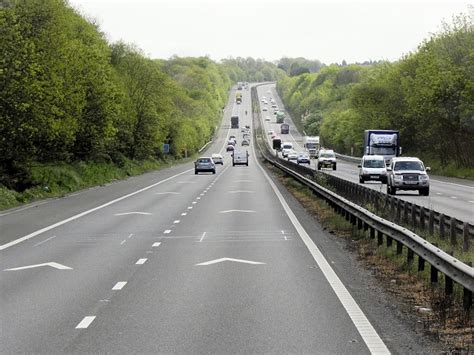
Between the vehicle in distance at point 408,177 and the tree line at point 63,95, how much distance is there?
52.4 ft

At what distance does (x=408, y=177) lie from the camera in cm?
4059

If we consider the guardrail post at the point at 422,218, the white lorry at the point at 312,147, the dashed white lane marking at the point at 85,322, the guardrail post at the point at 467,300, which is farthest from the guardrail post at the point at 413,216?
the white lorry at the point at 312,147

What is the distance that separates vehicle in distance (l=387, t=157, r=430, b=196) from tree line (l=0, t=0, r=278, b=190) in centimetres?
1598

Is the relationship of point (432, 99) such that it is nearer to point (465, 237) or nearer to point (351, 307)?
point (465, 237)

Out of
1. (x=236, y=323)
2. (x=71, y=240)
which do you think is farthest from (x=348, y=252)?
(x=236, y=323)

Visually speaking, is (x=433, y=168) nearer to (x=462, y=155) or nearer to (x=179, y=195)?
(x=462, y=155)

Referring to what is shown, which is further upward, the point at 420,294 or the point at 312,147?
the point at 420,294

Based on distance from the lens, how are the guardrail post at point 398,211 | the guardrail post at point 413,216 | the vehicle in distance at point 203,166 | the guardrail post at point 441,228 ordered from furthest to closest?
the vehicle in distance at point 203,166
the guardrail post at point 398,211
the guardrail post at point 413,216
the guardrail post at point 441,228

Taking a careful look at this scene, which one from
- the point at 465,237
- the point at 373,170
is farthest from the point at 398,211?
the point at 373,170

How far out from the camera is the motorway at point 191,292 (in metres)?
8.91

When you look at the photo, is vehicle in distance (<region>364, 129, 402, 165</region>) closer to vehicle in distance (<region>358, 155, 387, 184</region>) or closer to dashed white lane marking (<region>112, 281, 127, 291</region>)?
vehicle in distance (<region>358, 155, 387, 184</region>)

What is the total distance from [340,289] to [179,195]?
92.7 feet

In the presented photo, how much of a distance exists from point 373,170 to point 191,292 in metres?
41.6

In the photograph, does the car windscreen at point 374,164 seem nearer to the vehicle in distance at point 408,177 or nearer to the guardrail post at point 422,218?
the vehicle in distance at point 408,177
